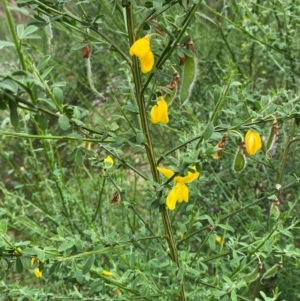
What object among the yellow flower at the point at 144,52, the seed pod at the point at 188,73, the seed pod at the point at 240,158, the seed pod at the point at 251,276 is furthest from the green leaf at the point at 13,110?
the seed pod at the point at 251,276

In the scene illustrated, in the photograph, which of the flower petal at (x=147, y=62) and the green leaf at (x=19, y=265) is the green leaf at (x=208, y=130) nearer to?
the flower petal at (x=147, y=62)

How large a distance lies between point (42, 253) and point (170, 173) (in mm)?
267

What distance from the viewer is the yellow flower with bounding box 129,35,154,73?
805mm

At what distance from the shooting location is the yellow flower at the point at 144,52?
2.64 feet

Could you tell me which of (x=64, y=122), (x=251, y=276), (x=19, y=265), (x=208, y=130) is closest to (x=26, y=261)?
(x=19, y=265)

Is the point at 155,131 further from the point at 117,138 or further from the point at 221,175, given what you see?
the point at 117,138

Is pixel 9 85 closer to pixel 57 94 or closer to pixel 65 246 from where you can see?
pixel 57 94

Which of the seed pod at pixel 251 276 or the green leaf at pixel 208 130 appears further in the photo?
the seed pod at pixel 251 276

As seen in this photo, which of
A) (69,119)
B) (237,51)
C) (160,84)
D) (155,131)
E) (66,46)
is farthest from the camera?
(66,46)

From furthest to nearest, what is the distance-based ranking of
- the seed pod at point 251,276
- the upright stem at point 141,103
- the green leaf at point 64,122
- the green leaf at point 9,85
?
the seed pod at point 251,276 < the upright stem at point 141,103 < the green leaf at point 64,122 < the green leaf at point 9,85

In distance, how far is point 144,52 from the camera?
807 mm

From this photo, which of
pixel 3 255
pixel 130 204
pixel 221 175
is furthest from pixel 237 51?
pixel 3 255

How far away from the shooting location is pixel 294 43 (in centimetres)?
179

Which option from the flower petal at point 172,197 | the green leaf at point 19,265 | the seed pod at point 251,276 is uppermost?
the flower petal at point 172,197
